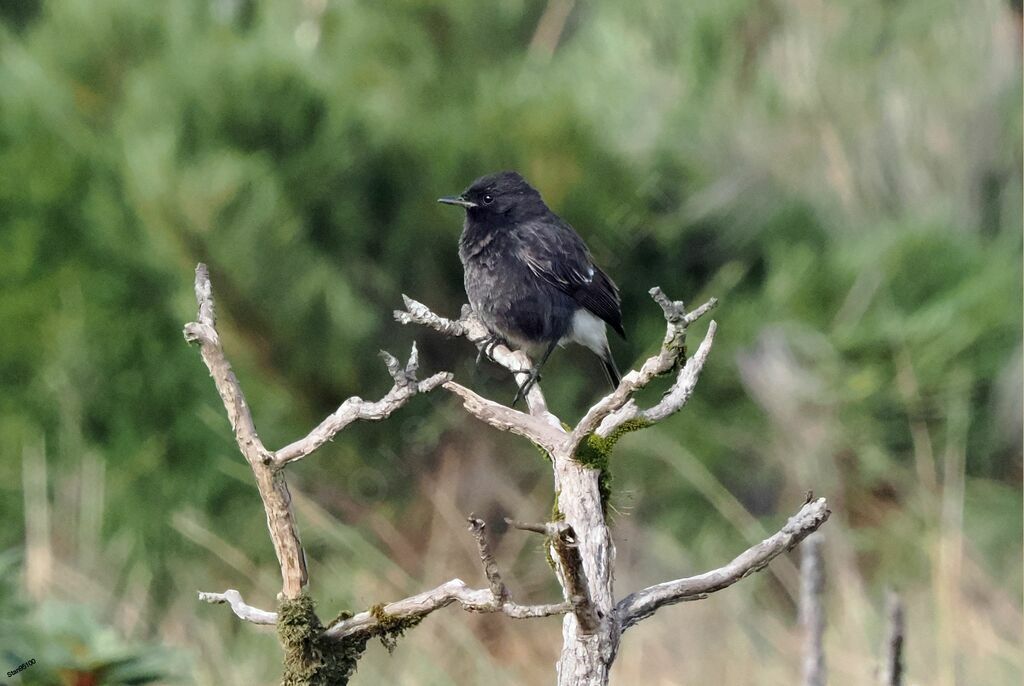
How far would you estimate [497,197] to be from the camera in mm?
3688

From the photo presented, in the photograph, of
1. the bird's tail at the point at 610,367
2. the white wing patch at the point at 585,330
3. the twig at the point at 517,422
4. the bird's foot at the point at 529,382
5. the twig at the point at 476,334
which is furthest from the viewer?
the bird's tail at the point at 610,367

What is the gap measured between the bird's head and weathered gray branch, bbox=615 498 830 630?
2.57 metres

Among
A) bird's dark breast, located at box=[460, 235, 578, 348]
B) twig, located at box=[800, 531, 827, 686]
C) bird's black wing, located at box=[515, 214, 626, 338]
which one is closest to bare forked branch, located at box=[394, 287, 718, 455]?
twig, located at box=[800, 531, 827, 686]

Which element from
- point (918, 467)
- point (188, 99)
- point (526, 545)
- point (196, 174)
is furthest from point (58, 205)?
point (918, 467)

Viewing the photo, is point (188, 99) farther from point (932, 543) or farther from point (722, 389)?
point (932, 543)

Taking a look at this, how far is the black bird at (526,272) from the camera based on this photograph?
140 inches

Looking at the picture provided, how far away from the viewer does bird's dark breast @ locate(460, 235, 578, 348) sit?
351cm

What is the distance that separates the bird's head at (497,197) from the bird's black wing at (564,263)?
0.17 feet

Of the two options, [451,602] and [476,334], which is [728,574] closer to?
[451,602]

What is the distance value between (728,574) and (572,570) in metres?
0.19

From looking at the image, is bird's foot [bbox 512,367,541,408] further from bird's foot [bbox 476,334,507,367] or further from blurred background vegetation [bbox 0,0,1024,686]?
blurred background vegetation [bbox 0,0,1024,686]

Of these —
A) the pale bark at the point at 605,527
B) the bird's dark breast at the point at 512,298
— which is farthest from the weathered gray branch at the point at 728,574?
the bird's dark breast at the point at 512,298

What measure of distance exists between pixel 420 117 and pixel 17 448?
2.12 m

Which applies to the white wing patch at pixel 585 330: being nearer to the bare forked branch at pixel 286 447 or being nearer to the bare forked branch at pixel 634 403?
the bare forked branch at pixel 634 403
